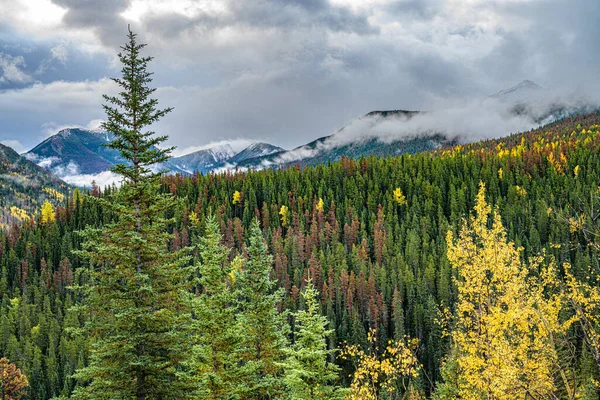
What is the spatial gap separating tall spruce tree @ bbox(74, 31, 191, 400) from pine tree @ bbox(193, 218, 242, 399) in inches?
44.0

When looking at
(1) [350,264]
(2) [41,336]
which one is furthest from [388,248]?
(2) [41,336]

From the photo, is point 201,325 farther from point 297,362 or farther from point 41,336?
point 41,336

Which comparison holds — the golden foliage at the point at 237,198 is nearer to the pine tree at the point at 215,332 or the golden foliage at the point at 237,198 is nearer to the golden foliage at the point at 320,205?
the golden foliage at the point at 320,205

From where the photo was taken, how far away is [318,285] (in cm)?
11531

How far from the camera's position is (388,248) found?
13412 centimetres

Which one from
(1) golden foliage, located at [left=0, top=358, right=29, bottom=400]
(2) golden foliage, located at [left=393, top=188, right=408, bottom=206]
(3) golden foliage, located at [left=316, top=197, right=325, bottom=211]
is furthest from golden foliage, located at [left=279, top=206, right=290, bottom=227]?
(1) golden foliage, located at [left=0, top=358, right=29, bottom=400]

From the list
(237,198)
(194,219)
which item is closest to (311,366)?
(194,219)

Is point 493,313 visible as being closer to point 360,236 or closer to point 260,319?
point 260,319

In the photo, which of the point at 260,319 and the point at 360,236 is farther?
the point at 360,236

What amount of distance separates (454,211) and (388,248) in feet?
121

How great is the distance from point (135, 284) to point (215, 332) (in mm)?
5327

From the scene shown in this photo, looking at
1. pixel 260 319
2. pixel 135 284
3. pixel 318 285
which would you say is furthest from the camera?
pixel 318 285

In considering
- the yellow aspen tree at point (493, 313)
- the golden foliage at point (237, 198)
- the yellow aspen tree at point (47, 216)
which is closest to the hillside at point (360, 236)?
the golden foliage at point (237, 198)

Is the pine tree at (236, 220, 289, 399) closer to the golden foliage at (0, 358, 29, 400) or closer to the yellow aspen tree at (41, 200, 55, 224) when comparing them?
the golden foliage at (0, 358, 29, 400)
